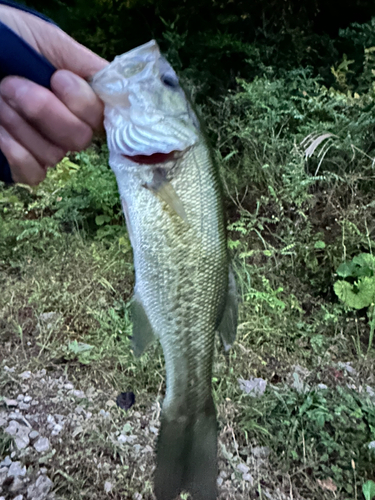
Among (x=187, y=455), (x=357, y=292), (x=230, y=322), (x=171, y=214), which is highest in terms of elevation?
(x=171, y=214)

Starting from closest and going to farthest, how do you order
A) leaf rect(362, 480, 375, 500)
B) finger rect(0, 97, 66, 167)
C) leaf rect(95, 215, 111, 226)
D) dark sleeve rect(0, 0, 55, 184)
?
dark sleeve rect(0, 0, 55, 184), finger rect(0, 97, 66, 167), leaf rect(362, 480, 375, 500), leaf rect(95, 215, 111, 226)

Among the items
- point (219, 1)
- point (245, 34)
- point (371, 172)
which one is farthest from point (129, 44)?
point (371, 172)

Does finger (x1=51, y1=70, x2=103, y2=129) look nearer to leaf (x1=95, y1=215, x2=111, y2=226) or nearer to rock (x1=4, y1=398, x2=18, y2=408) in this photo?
rock (x1=4, y1=398, x2=18, y2=408)

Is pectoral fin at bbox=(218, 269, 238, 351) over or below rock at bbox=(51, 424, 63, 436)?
over

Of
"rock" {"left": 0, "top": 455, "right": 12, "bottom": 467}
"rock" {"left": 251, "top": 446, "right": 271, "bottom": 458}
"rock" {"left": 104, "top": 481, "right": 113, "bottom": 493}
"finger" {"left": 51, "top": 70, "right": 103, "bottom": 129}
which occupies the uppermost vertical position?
"finger" {"left": 51, "top": 70, "right": 103, "bottom": 129}

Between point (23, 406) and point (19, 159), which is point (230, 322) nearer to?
point (19, 159)

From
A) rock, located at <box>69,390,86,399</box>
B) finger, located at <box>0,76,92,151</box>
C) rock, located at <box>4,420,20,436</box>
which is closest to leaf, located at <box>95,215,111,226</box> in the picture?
rock, located at <box>69,390,86,399</box>

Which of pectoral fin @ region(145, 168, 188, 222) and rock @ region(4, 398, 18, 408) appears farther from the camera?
rock @ region(4, 398, 18, 408)

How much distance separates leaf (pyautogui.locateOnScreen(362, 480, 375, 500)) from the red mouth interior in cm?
117

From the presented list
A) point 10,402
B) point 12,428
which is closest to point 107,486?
point 12,428

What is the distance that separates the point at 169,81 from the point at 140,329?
58 centimetres

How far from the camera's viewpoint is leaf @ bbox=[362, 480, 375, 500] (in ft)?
3.84

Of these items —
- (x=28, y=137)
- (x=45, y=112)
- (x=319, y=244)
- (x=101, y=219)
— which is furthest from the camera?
(x=101, y=219)

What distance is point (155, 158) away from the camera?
806 mm
